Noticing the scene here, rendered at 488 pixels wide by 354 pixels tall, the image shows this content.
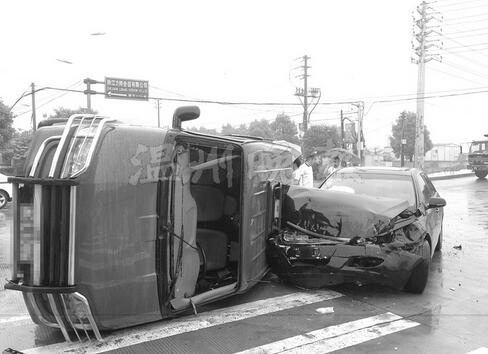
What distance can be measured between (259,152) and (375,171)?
299cm

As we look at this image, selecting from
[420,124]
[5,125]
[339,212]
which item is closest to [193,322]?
[339,212]

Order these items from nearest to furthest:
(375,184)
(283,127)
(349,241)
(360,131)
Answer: (349,241), (375,184), (360,131), (283,127)

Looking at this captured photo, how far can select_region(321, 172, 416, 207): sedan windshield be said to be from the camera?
265 inches

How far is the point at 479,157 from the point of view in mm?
29594

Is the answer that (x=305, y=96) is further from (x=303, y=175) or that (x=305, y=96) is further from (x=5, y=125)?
(x=303, y=175)

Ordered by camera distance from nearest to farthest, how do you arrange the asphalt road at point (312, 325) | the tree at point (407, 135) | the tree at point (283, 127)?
1. the asphalt road at point (312, 325)
2. the tree at point (407, 135)
3. the tree at point (283, 127)

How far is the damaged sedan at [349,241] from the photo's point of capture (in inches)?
207

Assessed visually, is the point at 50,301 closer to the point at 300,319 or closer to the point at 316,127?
the point at 300,319

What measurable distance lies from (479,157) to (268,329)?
29.2 metres

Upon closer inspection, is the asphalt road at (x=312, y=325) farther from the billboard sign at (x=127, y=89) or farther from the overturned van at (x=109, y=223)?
the billboard sign at (x=127, y=89)

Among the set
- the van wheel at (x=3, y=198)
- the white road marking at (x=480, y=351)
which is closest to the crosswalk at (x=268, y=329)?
the white road marking at (x=480, y=351)

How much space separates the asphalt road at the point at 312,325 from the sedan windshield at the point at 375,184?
49.5 inches

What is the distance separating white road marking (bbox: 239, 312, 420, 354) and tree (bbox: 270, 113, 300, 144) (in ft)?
162

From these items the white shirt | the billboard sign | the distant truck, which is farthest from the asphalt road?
the billboard sign
